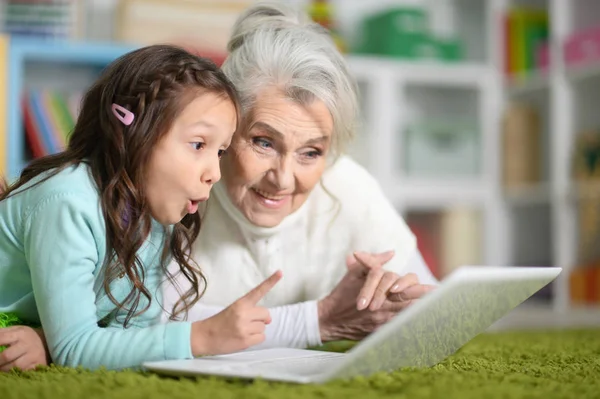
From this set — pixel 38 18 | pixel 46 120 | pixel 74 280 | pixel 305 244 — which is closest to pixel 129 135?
pixel 74 280

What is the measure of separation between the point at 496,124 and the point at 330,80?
7.93 ft

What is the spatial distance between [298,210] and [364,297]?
32 centimetres

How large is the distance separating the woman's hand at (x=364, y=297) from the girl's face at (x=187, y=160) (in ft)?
1.07

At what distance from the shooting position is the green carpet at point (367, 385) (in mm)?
888

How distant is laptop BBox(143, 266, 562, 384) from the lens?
0.95m

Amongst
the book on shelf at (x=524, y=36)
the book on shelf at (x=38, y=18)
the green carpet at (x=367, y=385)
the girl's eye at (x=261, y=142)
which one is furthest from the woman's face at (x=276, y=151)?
the book on shelf at (x=524, y=36)

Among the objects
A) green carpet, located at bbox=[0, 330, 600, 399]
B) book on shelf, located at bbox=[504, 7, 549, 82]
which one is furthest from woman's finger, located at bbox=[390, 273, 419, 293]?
book on shelf, located at bbox=[504, 7, 549, 82]

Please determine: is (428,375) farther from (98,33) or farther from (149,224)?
(98,33)

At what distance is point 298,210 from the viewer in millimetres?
1649

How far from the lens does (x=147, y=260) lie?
133 centimetres

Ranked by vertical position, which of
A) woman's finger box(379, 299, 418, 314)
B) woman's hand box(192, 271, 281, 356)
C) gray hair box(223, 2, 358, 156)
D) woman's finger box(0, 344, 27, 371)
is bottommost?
woman's finger box(379, 299, 418, 314)

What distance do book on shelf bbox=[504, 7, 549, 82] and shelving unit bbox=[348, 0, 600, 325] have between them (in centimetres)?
5

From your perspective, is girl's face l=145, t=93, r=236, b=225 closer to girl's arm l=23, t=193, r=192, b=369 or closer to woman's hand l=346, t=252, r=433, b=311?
girl's arm l=23, t=193, r=192, b=369

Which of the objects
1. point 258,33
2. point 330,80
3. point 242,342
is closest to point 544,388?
point 242,342
